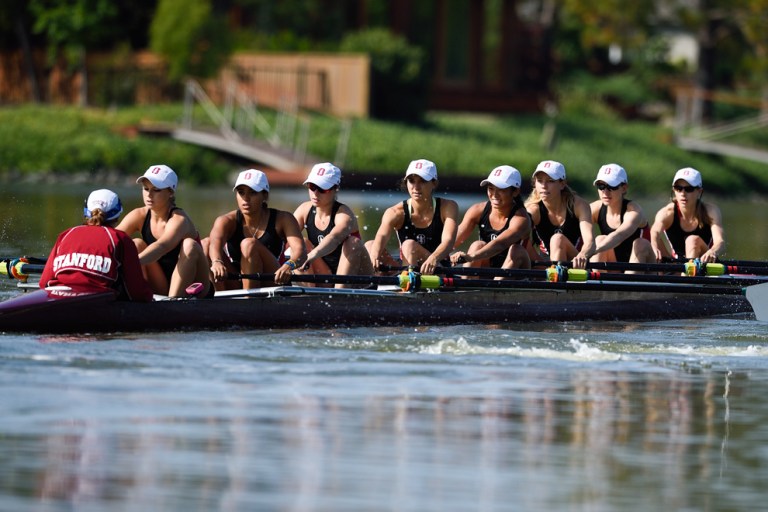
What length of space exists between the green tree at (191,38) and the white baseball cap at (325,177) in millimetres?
23557

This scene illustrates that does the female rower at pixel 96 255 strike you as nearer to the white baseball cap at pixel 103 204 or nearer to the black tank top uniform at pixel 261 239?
the white baseball cap at pixel 103 204

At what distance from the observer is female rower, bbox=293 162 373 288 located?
15125 mm

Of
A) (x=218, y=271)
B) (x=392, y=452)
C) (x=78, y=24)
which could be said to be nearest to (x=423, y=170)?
(x=218, y=271)

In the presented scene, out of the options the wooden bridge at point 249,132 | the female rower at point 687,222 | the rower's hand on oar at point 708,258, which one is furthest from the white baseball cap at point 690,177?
the wooden bridge at point 249,132

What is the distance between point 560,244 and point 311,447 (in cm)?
745

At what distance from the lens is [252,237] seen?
1473 centimetres

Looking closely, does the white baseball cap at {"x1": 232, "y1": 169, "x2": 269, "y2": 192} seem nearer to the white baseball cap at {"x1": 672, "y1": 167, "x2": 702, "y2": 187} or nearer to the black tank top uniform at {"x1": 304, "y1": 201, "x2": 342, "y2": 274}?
the black tank top uniform at {"x1": 304, "y1": 201, "x2": 342, "y2": 274}

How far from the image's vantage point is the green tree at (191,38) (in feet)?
126

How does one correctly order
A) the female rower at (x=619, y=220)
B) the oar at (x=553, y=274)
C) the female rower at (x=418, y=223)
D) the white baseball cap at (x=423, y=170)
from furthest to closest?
the female rower at (x=619, y=220), the female rower at (x=418, y=223), the white baseball cap at (x=423, y=170), the oar at (x=553, y=274)

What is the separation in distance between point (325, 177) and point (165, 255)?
174 centimetres

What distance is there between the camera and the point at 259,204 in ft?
48.5

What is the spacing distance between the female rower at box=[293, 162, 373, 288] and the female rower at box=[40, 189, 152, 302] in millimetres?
2228

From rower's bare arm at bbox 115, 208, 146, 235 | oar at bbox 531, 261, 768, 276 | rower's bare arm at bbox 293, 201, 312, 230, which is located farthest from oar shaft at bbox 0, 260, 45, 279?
oar at bbox 531, 261, 768, 276

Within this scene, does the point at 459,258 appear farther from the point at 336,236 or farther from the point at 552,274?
the point at 336,236
